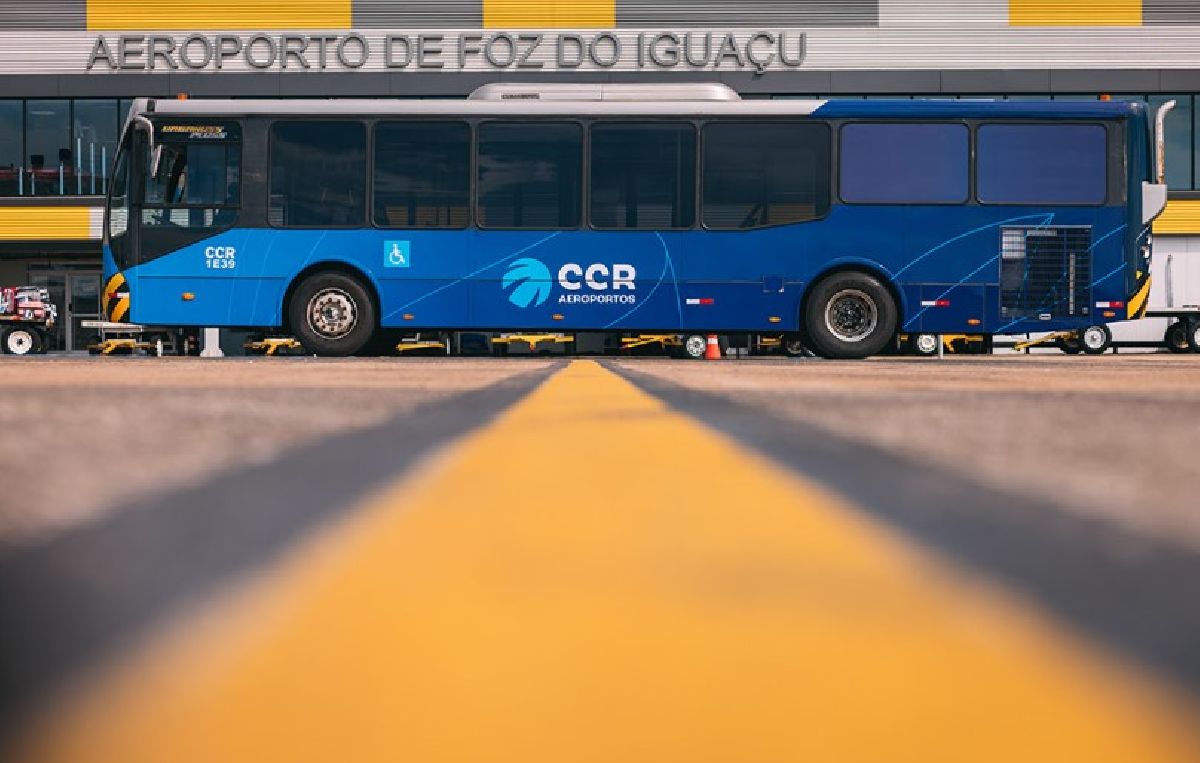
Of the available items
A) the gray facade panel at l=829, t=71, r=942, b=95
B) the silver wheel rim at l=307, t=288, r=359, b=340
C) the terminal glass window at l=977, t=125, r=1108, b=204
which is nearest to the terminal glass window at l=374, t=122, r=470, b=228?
the silver wheel rim at l=307, t=288, r=359, b=340

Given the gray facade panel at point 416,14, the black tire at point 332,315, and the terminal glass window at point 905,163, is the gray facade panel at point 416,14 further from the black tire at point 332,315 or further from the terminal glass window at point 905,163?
the terminal glass window at point 905,163

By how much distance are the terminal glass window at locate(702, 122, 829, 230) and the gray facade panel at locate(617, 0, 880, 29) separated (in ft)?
47.5

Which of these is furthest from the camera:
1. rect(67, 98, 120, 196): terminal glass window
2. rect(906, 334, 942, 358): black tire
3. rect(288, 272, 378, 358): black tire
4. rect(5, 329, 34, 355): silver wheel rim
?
rect(67, 98, 120, 196): terminal glass window

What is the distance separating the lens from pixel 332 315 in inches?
536

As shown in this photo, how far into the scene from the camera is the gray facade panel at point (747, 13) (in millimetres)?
27594

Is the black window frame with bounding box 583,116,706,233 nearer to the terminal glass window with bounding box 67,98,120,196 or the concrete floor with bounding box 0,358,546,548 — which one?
the concrete floor with bounding box 0,358,546,548

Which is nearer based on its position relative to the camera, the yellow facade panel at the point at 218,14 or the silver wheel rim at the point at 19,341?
the silver wheel rim at the point at 19,341

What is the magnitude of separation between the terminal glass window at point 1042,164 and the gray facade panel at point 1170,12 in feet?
53.7

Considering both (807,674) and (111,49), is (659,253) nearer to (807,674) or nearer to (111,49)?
(807,674)

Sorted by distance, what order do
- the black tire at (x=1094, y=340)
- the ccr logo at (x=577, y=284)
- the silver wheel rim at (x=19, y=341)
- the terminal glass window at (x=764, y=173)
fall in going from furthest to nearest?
the silver wheel rim at (x=19, y=341) → the black tire at (x=1094, y=340) → the terminal glass window at (x=764, y=173) → the ccr logo at (x=577, y=284)

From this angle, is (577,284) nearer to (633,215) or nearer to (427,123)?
(633,215)

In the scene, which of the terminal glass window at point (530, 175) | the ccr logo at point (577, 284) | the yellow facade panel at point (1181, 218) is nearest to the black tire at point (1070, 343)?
the yellow facade panel at point (1181, 218)

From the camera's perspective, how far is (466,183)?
559 inches

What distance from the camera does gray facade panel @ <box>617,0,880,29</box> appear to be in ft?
90.5
